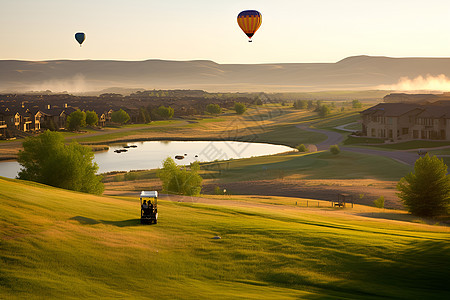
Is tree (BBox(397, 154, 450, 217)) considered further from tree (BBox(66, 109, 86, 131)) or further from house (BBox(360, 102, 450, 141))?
tree (BBox(66, 109, 86, 131))

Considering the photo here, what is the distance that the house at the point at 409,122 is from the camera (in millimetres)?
98875

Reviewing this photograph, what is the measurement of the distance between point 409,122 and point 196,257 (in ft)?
298

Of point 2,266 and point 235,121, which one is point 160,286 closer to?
point 2,266

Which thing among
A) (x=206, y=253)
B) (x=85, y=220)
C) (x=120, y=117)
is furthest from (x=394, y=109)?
(x=120, y=117)

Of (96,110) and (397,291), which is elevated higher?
(96,110)

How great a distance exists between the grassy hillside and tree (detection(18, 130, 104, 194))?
14180 millimetres

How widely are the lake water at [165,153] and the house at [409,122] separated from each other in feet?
73.6

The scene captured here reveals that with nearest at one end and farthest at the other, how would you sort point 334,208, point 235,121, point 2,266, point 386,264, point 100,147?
1. point 2,266
2. point 386,264
3. point 334,208
4. point 100,147
5. point 235,121

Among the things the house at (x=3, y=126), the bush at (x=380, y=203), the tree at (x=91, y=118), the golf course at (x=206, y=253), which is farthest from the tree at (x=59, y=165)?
the tree at (x=91, y=118)

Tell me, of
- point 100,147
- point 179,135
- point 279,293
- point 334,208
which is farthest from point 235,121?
point 279,293

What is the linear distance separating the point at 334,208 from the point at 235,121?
14735 cm

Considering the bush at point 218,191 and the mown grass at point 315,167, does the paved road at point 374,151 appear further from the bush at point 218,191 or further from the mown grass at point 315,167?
the bush at point 218,191

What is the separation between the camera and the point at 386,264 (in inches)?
998

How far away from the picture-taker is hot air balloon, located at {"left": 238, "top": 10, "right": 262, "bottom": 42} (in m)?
76.8
